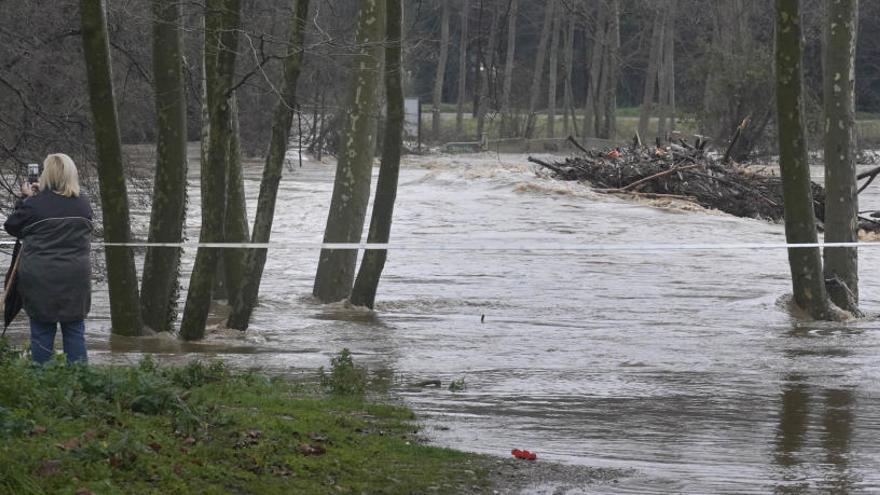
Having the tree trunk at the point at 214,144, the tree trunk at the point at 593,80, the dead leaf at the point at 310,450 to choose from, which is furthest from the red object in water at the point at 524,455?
the tree trunk at the point at 593,80

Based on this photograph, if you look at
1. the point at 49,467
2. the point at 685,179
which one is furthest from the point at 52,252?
the point at 685,179

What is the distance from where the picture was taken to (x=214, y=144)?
1224 cm

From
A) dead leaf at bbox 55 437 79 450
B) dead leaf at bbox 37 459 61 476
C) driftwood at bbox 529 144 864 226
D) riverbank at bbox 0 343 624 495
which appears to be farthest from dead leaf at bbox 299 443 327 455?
driftwood at bbox 529 144 864 226

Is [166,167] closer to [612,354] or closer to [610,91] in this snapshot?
[612,354]

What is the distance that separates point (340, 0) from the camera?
43.7m

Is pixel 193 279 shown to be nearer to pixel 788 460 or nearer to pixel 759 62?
pixel 788 460

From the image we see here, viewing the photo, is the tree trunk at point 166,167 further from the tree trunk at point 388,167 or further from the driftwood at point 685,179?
the driftwood at point 685,179

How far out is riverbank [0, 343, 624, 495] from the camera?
5902mm

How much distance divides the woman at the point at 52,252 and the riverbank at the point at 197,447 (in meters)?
0.87

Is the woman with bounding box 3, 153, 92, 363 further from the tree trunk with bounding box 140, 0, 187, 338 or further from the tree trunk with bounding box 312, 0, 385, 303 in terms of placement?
the tree trunk with bounding box 312, 0, 385, 303

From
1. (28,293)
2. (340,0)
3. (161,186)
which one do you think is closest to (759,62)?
(340,0)

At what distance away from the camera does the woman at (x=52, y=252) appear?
9102mm

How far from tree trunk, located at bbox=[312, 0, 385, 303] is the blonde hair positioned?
788 centimetres

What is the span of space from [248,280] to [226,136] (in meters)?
1.99
